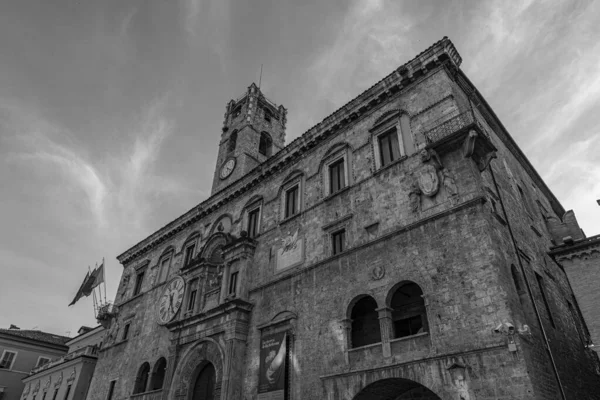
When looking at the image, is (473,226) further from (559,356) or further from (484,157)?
(559,356)

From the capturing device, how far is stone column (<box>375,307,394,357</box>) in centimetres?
1128

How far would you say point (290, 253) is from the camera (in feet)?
53.4

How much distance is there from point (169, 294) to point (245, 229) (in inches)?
236

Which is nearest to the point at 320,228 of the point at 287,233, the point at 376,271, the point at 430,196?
the point at 287,233

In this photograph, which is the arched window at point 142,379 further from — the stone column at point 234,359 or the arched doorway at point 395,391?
the arched doorway at point 395,391

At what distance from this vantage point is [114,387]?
71.9 feet

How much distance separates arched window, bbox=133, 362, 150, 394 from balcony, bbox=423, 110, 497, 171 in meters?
17.7

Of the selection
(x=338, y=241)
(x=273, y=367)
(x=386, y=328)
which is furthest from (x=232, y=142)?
(x=386, y=328)

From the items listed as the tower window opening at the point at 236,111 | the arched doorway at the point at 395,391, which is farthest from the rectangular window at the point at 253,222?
the tower window opening at the point at 236,111

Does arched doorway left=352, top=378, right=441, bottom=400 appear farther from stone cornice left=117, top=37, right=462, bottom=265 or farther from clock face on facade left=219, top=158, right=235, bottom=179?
clock face on facade left=219, top=158, right=235, bottom=179

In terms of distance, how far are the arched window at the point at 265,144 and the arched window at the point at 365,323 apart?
17556mm

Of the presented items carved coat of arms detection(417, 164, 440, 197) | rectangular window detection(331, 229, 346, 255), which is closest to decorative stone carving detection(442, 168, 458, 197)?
carved coat of arms detection(417, 164, 440, 197)

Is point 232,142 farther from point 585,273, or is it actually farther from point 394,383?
point 585,273

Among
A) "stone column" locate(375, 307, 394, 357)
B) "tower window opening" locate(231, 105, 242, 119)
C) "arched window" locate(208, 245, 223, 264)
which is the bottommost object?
"stone column" locate(375, 307, 394, 357)
